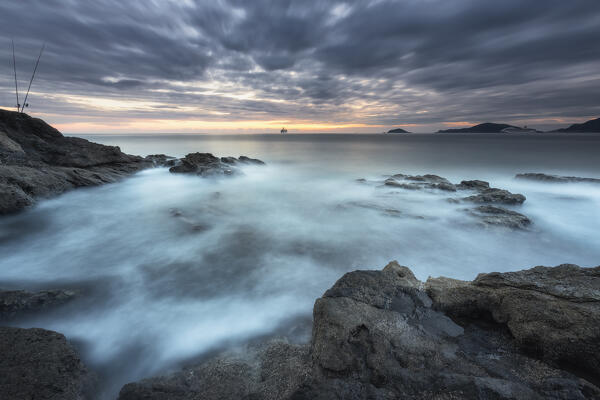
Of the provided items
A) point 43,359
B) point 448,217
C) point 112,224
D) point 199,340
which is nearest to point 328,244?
point 199,340

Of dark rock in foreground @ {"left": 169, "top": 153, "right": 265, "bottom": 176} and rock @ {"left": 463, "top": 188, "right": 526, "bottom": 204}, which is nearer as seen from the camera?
rock @ {"left": 463, "top": 188, "right": 526, "bottom": 204}

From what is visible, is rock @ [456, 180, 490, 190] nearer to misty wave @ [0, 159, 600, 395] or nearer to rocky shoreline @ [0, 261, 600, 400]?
misty wave @ [0, 159, 600, 395]

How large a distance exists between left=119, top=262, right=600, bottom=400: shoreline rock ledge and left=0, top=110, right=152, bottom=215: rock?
10.4m

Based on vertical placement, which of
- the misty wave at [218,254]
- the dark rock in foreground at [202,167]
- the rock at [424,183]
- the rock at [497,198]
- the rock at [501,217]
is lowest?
the misty wave at [218,254]

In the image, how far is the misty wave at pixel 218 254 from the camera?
13.0ft

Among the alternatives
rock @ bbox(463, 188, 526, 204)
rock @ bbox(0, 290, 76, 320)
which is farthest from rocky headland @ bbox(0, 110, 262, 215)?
rock @ bbox(463, 188, 526, 204)

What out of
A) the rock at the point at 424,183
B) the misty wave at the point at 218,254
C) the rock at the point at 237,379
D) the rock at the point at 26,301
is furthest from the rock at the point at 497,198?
the rock at the point at 26,301

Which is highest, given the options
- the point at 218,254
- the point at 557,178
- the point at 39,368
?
the point at 557,178

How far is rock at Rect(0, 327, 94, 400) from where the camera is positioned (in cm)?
238

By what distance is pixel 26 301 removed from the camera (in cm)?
402

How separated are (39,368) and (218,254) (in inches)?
163

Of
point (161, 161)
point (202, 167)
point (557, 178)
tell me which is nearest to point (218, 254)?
point (202, 167)

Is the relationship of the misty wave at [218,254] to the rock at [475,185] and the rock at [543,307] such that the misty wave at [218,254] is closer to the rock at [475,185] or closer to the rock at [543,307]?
the rock at [475,185]

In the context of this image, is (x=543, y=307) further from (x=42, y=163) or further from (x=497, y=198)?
(x=42, y=163)
